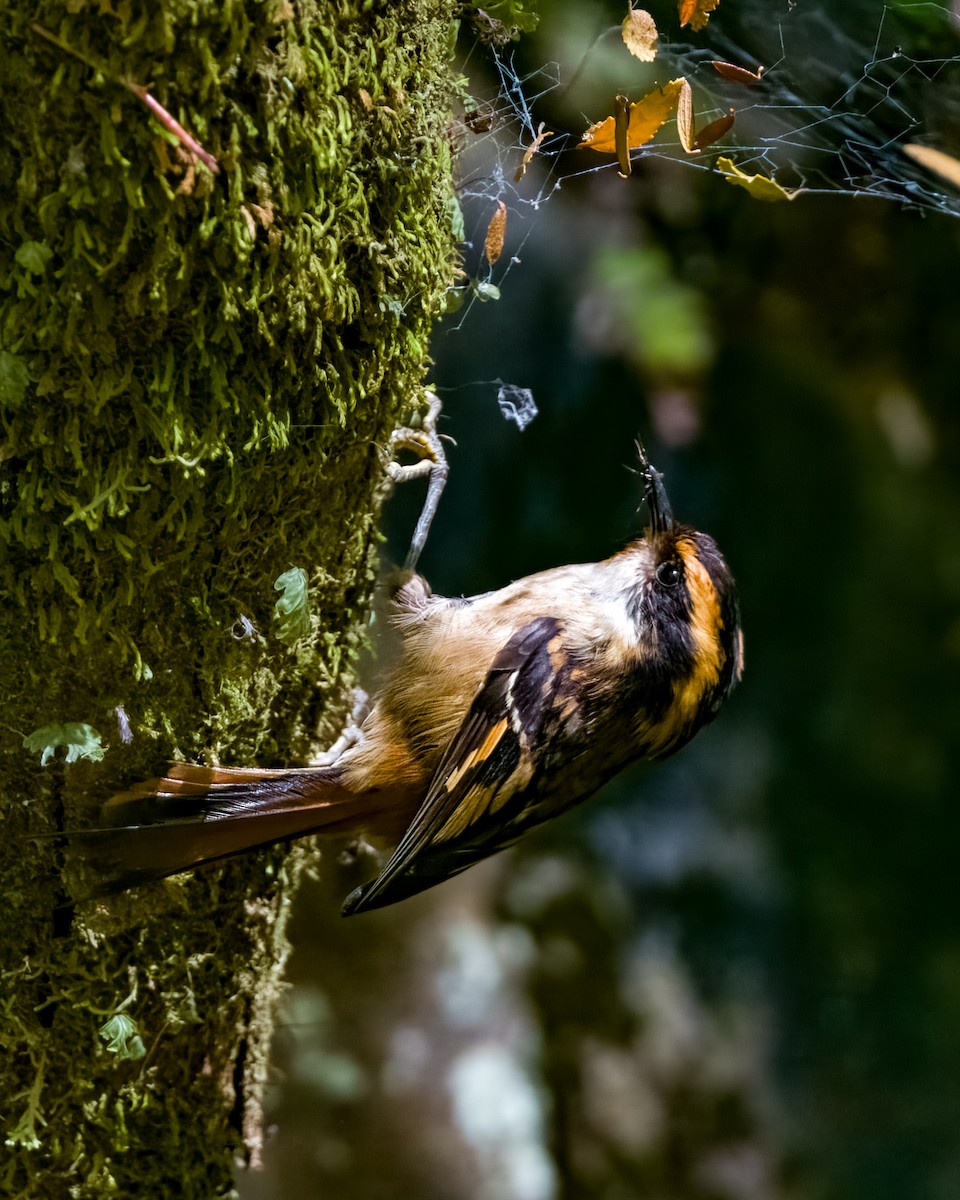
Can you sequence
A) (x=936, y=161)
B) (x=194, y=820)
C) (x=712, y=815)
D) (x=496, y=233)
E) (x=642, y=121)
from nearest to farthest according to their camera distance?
(x=194, y=820), (x=642, y=121), (x=496, y=233), (x=936, y=161), (x=712, y=815)

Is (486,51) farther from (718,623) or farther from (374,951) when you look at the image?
(374,951)

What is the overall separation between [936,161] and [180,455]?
231 cm

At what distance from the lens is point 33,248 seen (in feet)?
4.77

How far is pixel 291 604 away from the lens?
1972mm

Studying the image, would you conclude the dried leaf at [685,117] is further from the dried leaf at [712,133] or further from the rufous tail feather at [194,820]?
the rufous tail feather at [194,820]

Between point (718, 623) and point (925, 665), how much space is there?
2.59m

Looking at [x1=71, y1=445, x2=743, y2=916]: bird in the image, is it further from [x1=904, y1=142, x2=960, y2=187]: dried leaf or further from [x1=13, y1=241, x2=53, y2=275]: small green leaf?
[x1=904, y1=142, x2=960, y2=187]: dried leaf

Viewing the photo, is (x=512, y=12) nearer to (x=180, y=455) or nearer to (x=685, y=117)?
(x=685, y=117)

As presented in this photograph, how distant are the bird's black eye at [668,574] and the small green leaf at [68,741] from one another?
1376 millimetres

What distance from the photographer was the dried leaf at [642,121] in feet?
7.32

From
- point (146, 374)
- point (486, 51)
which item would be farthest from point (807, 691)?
point (146, 374)

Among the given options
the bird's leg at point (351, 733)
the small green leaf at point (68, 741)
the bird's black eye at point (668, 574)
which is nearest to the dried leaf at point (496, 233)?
the bird's black eye at point (668, 574)

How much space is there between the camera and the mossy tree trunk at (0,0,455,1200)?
1448 mm

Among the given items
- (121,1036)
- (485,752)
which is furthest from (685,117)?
(121,1036)
